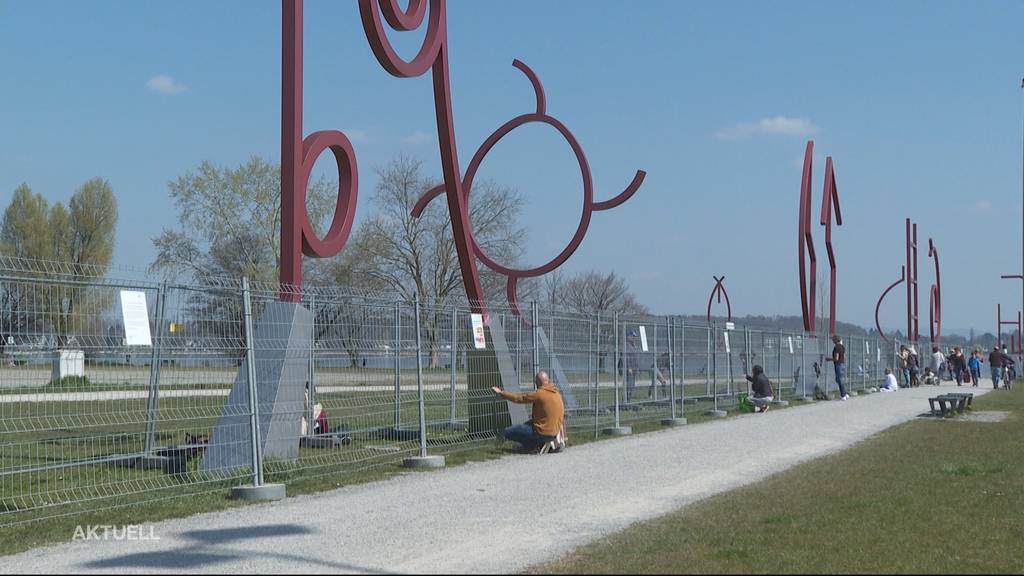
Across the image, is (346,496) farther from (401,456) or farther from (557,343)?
(557,343)

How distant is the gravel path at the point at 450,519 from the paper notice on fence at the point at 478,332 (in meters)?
2.11

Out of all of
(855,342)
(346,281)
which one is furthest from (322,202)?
(855,342)

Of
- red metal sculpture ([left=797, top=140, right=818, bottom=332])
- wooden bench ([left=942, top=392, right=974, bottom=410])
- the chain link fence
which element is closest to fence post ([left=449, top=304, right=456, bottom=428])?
the chain link fence

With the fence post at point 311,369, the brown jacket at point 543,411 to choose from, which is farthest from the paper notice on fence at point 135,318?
the brown jacket at point 543,411

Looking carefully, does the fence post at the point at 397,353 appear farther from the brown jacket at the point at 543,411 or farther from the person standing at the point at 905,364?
the person standing at the point at 905,364

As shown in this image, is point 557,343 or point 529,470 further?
point 557,343

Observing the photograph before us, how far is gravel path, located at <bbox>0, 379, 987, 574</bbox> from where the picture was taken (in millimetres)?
7621

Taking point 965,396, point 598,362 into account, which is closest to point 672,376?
point 598,362

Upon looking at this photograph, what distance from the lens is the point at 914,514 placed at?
966cm

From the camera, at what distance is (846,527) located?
8.83 meters

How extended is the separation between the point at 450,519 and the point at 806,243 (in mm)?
29242

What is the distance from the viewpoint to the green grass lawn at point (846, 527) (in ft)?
24.2

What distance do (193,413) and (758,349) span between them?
2102 cm

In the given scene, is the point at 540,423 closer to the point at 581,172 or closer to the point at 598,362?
the point at 598,362
